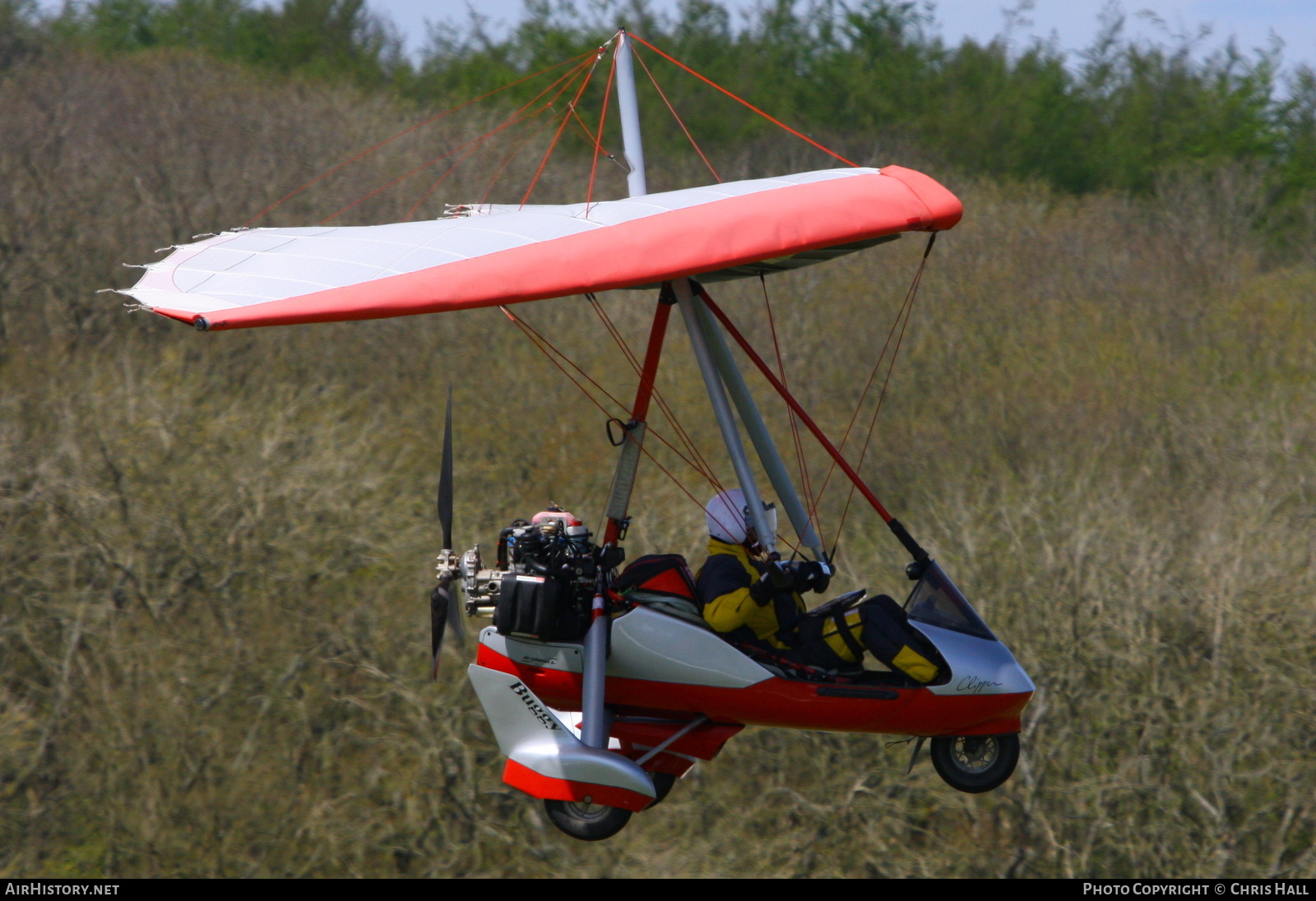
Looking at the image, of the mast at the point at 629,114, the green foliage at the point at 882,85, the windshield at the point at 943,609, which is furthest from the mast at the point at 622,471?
the green foliage at the point at 882,85

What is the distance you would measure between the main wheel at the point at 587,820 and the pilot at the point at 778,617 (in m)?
1.12

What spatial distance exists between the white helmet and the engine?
53 cm

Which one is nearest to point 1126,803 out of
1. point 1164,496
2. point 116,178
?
point 1164,496

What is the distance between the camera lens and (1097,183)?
4006 cm

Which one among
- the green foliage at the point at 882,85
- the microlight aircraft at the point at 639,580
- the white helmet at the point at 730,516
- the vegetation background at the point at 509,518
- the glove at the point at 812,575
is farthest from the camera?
the green foliage at the point at 882,85

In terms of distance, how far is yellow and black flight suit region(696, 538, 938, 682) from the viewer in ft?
24.8

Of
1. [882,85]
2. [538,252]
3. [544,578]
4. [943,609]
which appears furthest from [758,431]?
[882,85]

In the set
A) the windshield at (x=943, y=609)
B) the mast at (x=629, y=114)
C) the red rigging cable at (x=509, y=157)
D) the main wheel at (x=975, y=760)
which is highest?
the mast at (x=629, y=114)

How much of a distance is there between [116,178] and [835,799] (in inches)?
743

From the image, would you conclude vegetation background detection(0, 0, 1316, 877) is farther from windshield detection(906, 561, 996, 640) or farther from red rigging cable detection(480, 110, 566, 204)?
windshield detection(906, 561, 996, 640)

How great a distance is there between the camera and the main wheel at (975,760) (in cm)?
816

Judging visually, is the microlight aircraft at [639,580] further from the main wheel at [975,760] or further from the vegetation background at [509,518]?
the vegetation background at [509,518]

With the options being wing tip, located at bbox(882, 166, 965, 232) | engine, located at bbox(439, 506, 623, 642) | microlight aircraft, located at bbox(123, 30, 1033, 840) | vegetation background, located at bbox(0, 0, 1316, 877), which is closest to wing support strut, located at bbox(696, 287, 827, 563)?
microlight aircraft, located at bbox(123, 30, 1033, 840)

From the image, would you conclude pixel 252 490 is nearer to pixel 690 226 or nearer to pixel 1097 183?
pixel 690 226
